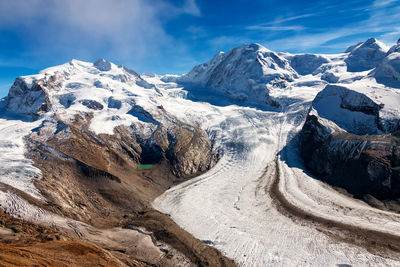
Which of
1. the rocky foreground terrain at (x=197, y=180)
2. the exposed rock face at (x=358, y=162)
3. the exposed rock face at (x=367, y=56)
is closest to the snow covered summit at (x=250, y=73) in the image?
the rocky foreground terrain at (x=197, y=180)

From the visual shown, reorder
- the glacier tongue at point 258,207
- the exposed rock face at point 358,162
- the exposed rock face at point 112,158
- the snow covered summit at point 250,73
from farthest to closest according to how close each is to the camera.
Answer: the snow covered summit at point 250,73, the exposed rock face at point 358,162, the exposed rock face at point 112,158, the glacier tongue at point 258,207

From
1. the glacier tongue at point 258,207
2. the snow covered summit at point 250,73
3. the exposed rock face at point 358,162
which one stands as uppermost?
the snow covered summit at point 250,73

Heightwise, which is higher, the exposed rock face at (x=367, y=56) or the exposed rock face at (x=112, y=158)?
the exposed rock face at (x=367, y=56)

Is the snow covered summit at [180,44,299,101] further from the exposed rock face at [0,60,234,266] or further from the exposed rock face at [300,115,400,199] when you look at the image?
the exposed rock face at [300,115,400,199]

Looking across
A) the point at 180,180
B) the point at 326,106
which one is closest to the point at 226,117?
the point at 326,106

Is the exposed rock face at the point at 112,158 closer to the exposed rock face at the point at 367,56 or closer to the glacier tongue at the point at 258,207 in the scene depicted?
the glacier tongue at the point at 258,207

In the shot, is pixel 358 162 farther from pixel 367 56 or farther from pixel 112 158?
pixel 367 56

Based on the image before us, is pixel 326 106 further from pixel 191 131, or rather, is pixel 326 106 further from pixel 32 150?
pixel 32 150
